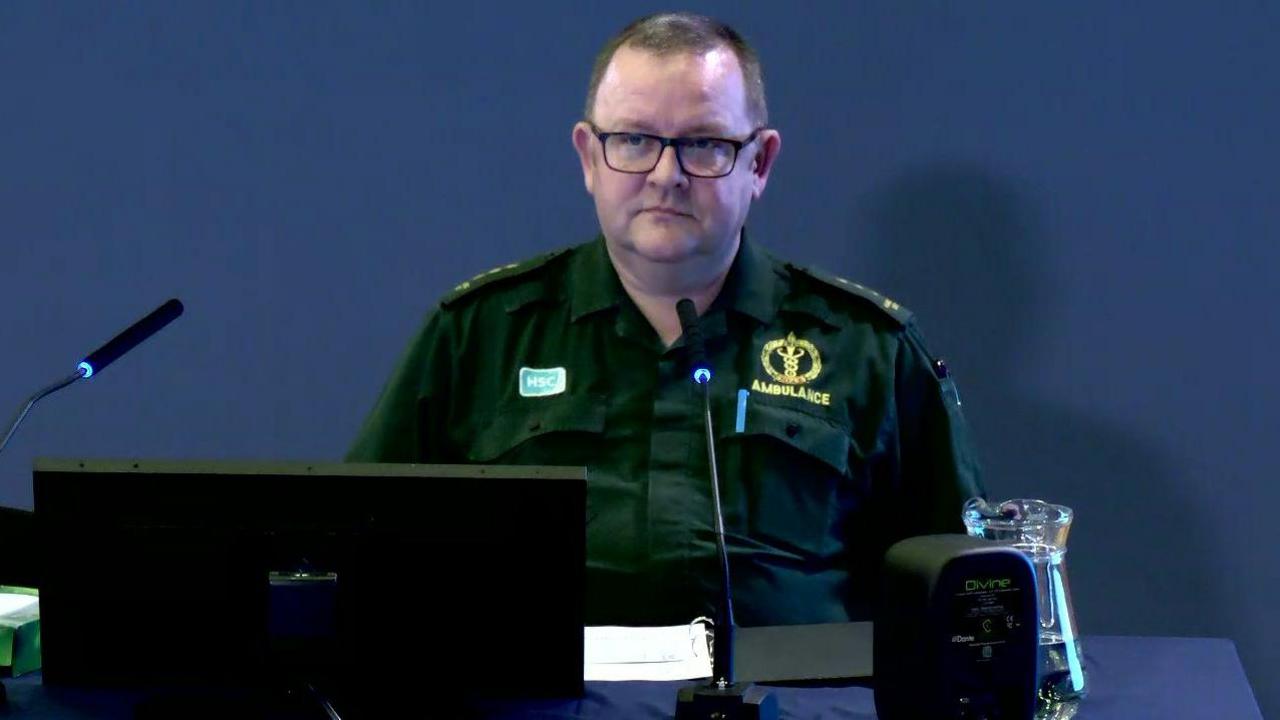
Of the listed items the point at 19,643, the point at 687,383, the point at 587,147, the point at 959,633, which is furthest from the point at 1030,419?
the point at 19,643

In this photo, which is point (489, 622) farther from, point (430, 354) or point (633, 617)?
point (430, 354)

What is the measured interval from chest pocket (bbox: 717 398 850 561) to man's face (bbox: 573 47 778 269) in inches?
10.5

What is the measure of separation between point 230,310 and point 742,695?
5.56 ft

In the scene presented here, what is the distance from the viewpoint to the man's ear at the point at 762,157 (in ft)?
7.19

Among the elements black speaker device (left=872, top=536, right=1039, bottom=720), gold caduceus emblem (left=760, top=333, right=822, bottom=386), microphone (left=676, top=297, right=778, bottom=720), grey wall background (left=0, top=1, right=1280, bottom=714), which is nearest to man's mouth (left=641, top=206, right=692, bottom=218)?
gold caduceus emblem (left=760, top=333, right=822, bottom=386)

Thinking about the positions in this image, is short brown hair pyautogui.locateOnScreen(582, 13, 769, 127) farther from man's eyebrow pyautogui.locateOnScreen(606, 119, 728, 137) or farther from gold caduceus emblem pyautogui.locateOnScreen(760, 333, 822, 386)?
gold caduceus emblem pyautogui.locateOnScreen(760, 333, 822, 386)

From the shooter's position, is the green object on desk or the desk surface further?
the green object on desk

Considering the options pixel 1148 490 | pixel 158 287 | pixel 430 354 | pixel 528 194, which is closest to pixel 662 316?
pixel 430 354

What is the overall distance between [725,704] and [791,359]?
901 mm

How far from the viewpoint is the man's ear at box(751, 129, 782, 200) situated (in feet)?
7.19

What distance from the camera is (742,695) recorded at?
1.41m

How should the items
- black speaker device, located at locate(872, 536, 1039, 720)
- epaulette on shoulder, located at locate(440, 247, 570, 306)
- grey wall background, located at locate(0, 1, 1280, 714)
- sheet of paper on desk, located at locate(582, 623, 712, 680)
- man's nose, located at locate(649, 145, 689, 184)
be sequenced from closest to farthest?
1. black speaker device, located at locate(872, 536, 1039, 720)
2. sheet of paper on desk, located at locate(582, 623, 712, 680)
3. man's nose, located at locate(649, 145, 689, 184)
4. epaulette on shoulder, located at locate(440, 247, 570, 306)
5. grey wall background, located at locate(0, 1, 1280, 714)

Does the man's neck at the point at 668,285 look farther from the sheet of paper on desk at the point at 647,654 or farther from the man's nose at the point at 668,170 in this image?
the sheet of paper on desk at the point at 647,654

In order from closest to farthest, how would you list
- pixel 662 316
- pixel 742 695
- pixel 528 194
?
1. pixel 742 695
2. pixel 662 316
3. pixel 528 194
